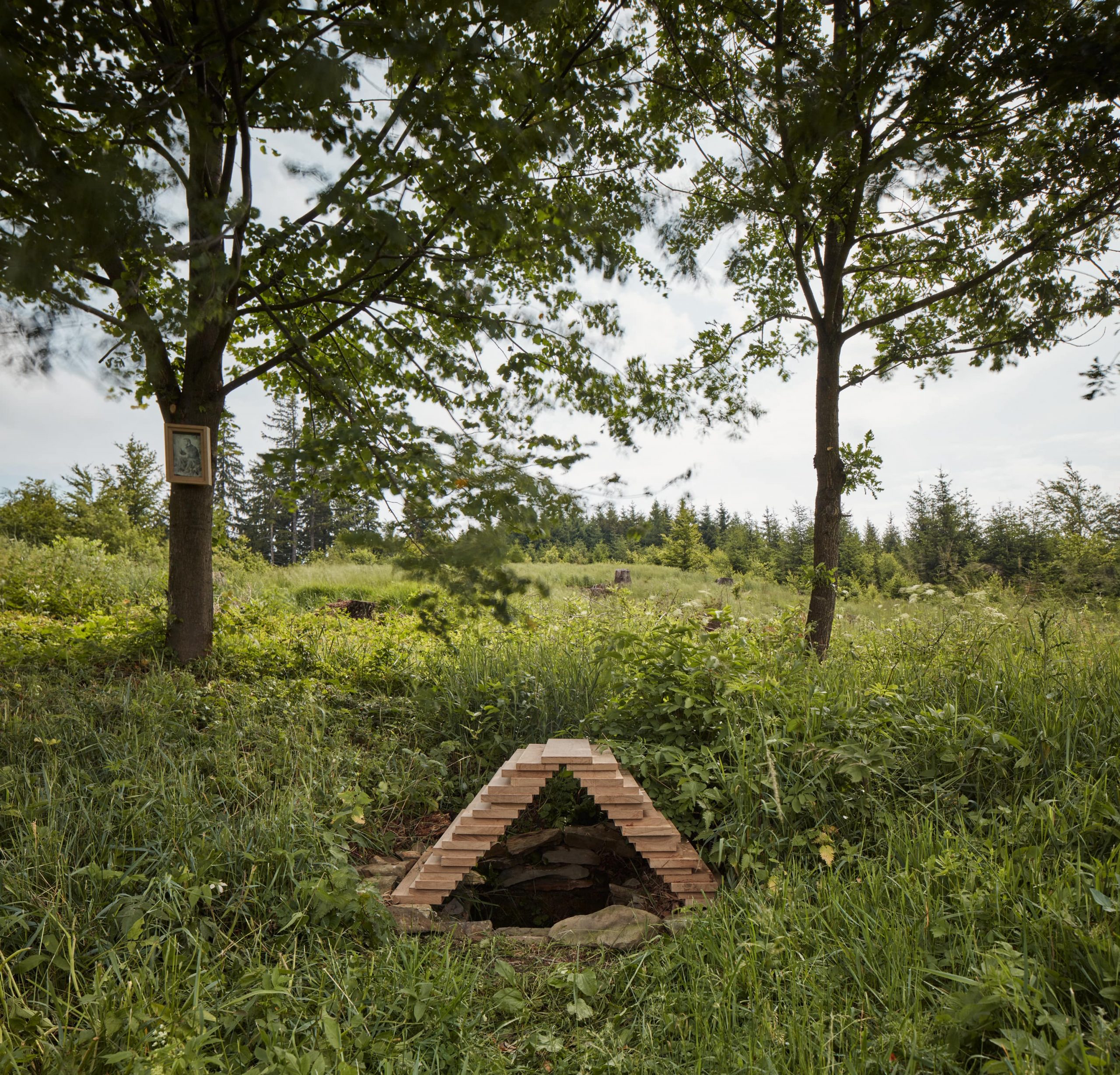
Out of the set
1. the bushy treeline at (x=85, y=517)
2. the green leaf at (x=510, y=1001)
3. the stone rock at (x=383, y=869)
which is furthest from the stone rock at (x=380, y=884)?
the bushy treeline at (x=85, y=517)

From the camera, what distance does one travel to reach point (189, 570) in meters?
4.98

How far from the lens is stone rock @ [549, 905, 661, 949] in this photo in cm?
263

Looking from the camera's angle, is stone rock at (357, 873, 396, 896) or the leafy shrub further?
the leafy shrub

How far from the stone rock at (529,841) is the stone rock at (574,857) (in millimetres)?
76

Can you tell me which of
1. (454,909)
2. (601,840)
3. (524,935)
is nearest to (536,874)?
(601,840)

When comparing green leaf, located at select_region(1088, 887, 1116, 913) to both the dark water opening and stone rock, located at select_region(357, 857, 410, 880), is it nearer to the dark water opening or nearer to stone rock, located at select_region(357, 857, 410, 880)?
the dark water opening

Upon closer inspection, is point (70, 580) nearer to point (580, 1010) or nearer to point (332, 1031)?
point (332, 1031)

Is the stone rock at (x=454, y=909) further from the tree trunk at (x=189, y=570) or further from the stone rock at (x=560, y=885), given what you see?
the tree trunk at (x=189, y=570)

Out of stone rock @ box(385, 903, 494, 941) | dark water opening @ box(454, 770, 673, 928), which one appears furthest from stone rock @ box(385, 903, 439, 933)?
dark water opening @ box(454, 770, 673, 928)

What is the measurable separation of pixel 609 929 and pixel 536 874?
2.72 feet

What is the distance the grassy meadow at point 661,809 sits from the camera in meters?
1.83

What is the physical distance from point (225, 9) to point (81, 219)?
1.46m

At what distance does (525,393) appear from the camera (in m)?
4.34

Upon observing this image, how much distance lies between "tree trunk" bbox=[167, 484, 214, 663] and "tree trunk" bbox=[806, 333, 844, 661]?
482 cm
